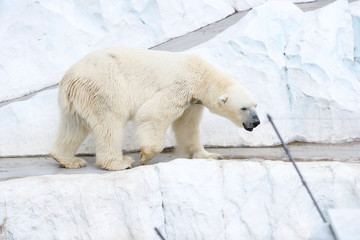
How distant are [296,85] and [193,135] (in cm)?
144

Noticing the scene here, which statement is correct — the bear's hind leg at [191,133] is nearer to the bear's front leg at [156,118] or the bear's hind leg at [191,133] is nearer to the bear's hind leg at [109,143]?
the bear's front leg at [156,118]

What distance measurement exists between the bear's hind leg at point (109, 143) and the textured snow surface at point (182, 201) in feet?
2.05

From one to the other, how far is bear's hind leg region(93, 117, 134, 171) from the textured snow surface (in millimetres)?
626

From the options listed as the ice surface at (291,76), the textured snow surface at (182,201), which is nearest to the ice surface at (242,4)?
the ice surface at (291,76)

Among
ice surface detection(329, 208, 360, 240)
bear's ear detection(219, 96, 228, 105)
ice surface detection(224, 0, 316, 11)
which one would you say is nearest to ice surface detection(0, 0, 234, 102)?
ice surface detection(224, 0, 316, 11)

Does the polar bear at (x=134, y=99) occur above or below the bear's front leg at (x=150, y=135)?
above

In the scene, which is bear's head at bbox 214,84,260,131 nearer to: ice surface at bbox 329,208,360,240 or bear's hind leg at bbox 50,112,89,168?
bear's hind leg at bbox 50,112,89,168

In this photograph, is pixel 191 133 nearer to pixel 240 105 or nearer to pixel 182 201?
pixel 240 105

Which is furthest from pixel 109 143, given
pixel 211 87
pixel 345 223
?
pixel 345 223

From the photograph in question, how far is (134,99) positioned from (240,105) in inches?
34.4

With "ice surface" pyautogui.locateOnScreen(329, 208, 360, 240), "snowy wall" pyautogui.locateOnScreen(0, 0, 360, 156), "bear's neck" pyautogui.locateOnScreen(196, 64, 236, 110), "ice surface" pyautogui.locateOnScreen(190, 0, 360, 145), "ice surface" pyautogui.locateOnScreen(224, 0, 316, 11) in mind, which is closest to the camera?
"ice surface" pyautogui.locateOnScreen(329, 208, 360, 240)

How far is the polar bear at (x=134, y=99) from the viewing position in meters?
5.00

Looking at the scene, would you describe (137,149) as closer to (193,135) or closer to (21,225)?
(193,135)

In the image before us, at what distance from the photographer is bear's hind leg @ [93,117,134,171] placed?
4996 mm
